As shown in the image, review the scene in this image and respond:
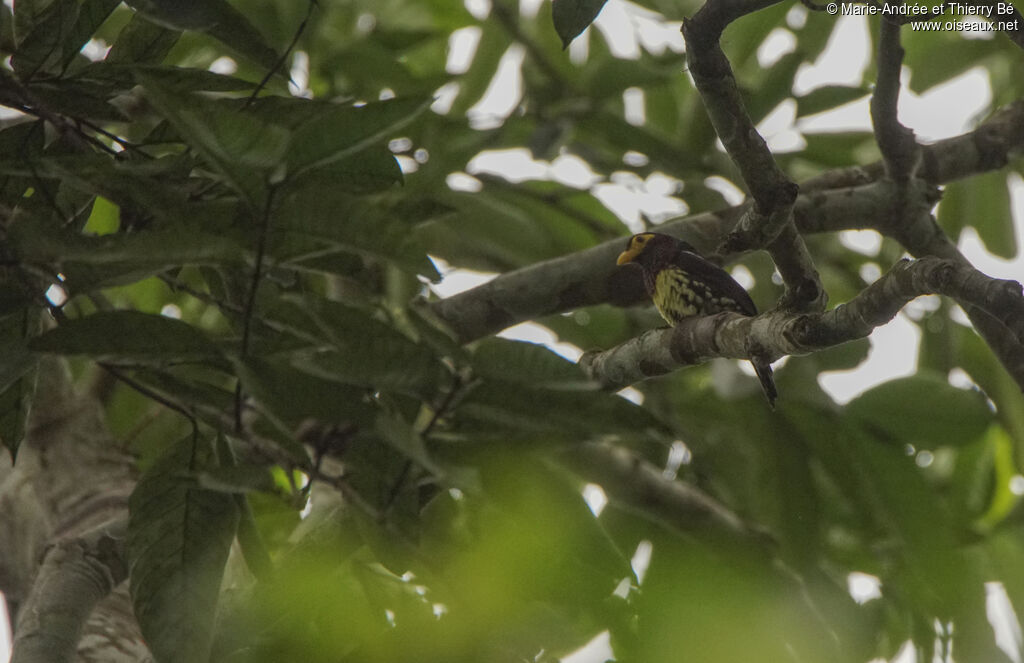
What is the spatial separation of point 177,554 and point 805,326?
98cm

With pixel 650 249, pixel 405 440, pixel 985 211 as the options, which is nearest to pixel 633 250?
pixel 650 249

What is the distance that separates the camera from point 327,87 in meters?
3.53

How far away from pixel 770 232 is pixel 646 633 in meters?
0.84

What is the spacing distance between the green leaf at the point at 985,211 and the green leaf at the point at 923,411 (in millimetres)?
793

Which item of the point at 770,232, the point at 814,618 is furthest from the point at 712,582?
the point at 770,232

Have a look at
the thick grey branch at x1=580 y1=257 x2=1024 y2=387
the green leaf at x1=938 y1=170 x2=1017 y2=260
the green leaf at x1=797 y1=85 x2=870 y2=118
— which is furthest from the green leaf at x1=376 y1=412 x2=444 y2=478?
the green leaf at x1=938 y1=170 x2=1017 y2=260

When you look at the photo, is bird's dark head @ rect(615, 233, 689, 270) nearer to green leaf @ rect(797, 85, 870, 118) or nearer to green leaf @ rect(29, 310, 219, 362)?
green leaf @ rect(797, 85, 870, 118)

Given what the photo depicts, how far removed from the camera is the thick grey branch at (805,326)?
141 cm

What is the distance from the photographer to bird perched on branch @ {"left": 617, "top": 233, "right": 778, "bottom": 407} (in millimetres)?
2598

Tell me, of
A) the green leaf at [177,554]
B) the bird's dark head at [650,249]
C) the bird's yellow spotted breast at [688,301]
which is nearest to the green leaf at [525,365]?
the green leaf at [177,554]

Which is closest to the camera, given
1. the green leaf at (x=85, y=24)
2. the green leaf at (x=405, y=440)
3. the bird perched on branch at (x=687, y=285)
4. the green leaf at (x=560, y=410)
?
the green leaf at (x=405, y=440)

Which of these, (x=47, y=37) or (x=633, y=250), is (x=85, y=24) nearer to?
(x=47, y=37)

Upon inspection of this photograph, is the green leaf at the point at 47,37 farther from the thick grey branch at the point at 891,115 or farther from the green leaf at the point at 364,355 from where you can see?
the thick grey branch at the point at 891,115

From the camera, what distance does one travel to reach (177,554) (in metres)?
1.40
